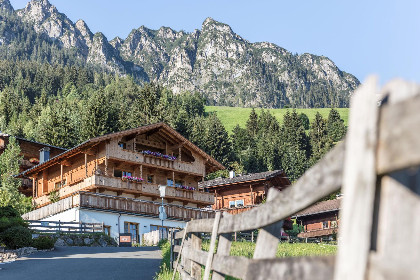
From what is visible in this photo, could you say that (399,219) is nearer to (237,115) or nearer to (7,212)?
(7,212)

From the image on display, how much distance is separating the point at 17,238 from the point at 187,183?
27.3 meters

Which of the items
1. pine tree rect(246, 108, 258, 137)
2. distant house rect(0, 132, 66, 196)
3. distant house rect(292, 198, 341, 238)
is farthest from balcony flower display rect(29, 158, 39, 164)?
pine tree rect(246, 108, 258, 137)

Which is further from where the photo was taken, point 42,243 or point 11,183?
point 11,183

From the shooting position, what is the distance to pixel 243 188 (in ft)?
196

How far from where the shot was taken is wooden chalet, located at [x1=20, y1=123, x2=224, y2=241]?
136ft

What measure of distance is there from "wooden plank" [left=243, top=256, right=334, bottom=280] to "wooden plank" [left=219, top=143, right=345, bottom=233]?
0.35 m

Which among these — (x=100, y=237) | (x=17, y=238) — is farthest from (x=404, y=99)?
(x=100, y=237)

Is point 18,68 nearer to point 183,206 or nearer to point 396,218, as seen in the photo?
point 183,206

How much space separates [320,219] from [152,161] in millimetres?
22769

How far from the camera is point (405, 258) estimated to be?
7.65 feet

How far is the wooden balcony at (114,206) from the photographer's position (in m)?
40.1

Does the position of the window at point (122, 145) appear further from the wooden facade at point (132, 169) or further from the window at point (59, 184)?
the window at point (59, 184)

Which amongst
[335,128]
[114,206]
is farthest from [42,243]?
[335,128]

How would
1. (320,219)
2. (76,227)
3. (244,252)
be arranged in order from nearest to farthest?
(244,252), (76,227), (320,219)
